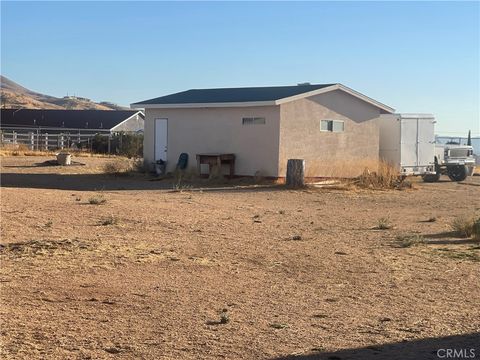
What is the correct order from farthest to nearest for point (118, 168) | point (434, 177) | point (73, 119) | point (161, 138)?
point (73, 119), point (434, 177), point (118, 168), point (161, 138)

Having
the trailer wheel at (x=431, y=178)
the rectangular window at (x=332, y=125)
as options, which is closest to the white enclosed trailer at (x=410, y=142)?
the rectangular window at (x=332, y=125)

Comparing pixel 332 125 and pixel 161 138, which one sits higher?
pixel 332 125

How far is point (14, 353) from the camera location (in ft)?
Result: 19.4

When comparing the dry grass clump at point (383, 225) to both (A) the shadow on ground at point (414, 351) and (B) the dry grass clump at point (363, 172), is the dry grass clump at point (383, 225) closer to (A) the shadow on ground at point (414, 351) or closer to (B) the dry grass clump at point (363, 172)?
(A) the shadow on ground at point (414, 351)

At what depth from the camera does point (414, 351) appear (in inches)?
245

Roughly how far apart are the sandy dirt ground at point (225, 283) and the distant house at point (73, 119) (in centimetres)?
5253

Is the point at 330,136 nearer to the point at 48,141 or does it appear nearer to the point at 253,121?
the point at 253,121

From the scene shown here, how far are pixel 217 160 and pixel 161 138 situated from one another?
396 cm

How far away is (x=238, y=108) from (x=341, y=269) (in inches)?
684

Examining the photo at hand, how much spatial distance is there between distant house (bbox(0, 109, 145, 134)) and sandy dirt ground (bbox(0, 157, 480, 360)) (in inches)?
2068

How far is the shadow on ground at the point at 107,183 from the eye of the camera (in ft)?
77.6

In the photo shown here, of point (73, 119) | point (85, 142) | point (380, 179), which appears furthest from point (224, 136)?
point (73, 119)

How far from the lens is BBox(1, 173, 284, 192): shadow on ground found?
77.6 feet

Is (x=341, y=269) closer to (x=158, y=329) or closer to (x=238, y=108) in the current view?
(x=158, y=329)
